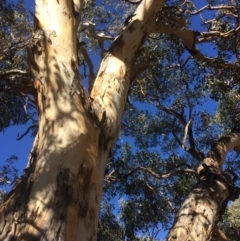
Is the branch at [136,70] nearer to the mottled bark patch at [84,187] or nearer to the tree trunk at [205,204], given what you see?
the tree trunk at [205,204]

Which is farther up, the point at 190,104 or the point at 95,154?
the point at 190,104

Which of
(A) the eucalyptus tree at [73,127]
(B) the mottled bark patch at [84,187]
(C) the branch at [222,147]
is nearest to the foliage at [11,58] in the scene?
(A) the eucalyptus tree at [73,127]

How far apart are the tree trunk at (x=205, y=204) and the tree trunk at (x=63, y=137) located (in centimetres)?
122

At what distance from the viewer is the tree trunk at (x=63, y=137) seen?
2199 mm

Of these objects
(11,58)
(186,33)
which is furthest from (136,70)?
(11,58)

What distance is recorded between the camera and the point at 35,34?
321 cm

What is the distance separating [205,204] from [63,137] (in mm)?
2005

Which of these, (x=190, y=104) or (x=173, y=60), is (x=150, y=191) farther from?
(x=173, y=60)

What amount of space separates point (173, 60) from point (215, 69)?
3.54 ft

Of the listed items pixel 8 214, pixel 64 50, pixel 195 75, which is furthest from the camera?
pixel 195 75

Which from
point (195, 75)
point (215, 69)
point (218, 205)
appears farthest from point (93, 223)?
point (195, 75)

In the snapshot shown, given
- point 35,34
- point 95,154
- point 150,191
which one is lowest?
point 95,154

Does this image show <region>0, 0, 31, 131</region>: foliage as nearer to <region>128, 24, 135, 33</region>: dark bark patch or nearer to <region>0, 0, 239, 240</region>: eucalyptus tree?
<region>0, 0, 239, 240</region>: eucalyptus tree

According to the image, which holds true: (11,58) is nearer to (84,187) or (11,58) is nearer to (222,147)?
(222,147)
